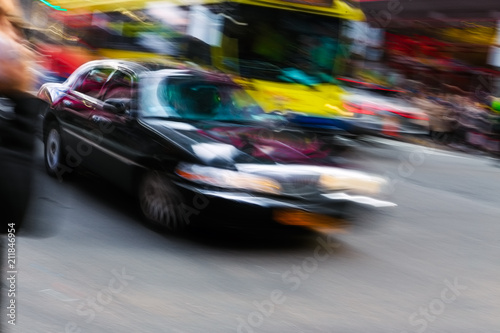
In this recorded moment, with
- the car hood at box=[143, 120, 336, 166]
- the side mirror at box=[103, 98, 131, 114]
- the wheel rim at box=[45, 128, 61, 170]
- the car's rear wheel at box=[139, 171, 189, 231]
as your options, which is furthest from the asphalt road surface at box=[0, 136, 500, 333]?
the side mirror at box=[103, 98, 131, 114]

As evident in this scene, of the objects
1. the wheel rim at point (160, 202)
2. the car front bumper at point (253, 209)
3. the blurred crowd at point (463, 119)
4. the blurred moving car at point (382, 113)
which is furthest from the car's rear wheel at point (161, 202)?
the blurred crowd at point (463, 119)

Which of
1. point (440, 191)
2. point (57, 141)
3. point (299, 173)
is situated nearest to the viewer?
point (299, 173)

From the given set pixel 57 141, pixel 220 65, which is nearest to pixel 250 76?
pixel 220 65

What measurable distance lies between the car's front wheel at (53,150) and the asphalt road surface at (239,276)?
0.64 ft

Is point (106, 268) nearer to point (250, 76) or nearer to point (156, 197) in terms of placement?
point (156, 197)

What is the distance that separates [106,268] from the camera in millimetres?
5609

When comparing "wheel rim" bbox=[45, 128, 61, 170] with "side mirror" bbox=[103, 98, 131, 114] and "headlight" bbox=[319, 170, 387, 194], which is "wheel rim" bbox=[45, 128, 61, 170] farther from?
"headlight" bbox=[319, 170, 387, 194]

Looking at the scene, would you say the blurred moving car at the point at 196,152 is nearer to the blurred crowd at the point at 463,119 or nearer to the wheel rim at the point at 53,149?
the wheel rim at the point at 53,149

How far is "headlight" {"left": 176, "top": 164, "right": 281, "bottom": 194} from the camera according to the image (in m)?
6.11

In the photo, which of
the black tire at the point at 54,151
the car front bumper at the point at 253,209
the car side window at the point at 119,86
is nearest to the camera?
the car front bumper at the point at 253,209

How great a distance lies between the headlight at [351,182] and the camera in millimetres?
6441

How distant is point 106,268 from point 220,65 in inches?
275

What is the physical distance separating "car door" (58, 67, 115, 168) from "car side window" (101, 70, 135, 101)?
114 millimetres

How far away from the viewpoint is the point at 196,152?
6281mm
